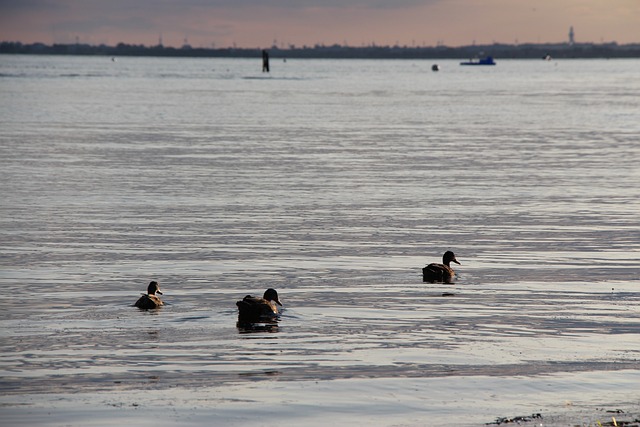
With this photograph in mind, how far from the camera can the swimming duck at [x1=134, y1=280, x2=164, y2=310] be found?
59.2 feet

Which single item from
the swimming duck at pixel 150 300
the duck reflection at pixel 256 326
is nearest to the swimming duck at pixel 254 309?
the duck reflection at pixel 256 326

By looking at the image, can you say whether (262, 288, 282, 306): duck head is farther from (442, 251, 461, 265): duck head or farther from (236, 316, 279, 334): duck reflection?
(442, 251, 461, 265): duck head

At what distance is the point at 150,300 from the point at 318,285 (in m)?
3.52

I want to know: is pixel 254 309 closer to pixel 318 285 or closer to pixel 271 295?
pixel 271 295

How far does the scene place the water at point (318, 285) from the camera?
13422 mm

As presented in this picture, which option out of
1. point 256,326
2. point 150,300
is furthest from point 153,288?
point 256,326

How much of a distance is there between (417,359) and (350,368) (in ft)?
3.13

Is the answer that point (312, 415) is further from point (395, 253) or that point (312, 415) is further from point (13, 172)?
point (13, 172)

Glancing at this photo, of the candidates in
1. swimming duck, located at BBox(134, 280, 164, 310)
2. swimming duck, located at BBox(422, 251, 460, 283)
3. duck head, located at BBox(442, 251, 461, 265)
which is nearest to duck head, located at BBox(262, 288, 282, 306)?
swimming duck, located at BBox(134, 280, 164, 310)

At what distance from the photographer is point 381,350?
15.6m

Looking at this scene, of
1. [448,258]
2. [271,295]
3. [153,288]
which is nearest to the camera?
[271,295]

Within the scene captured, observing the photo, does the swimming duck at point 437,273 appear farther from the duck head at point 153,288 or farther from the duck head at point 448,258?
the duck head at point 153,288

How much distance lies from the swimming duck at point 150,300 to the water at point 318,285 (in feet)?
0.77

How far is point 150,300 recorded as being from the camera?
18031mm
